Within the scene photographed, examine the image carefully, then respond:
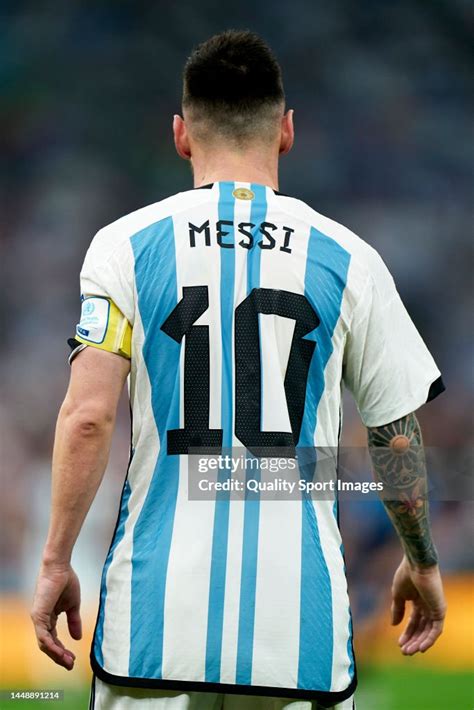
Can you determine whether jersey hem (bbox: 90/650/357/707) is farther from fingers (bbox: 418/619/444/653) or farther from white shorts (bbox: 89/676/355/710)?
fingers (bbox: 418/619/444/653)

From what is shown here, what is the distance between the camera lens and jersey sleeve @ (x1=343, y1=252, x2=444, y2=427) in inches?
67.5

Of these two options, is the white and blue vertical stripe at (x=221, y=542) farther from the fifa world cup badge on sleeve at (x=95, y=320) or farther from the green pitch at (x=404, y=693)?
the green pitch at (x=404, y=693)

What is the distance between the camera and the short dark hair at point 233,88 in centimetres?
177

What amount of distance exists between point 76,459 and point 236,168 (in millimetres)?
598

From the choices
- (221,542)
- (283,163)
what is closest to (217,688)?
(221,542)

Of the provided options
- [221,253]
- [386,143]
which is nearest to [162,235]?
[221,253]

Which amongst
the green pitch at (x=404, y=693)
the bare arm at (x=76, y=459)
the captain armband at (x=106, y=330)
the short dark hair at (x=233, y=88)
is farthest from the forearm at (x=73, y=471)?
the green pitch at (x=404, y=693)

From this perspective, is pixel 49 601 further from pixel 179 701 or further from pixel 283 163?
pixel 283 163

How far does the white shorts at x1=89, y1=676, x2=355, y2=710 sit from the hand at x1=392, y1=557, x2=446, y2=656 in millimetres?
323

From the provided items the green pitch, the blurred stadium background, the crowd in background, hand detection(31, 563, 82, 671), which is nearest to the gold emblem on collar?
hand detection(31, 563, 82, 671)

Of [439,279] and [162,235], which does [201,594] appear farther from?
[439,279]

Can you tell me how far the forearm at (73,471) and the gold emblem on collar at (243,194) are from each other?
46 centimetres

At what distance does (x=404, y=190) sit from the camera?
700 centimetres

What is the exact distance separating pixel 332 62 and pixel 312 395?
19.9ft
